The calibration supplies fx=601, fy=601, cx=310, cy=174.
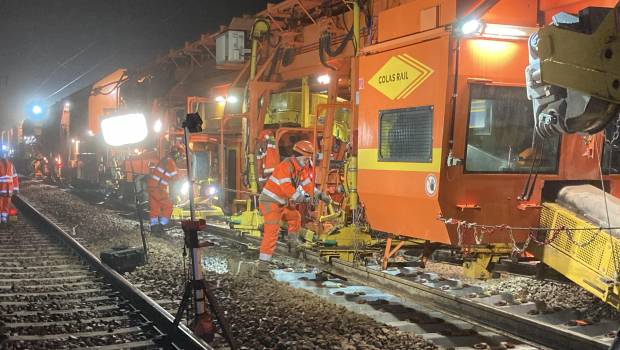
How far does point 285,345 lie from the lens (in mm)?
5113

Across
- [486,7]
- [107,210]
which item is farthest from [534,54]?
[107,210]

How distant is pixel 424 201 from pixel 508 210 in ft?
2.93

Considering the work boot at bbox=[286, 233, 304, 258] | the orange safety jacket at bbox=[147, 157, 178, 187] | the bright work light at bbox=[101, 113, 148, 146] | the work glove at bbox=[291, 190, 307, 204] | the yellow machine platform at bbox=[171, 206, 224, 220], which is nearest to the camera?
the work glove at bbox=[291, 190, 307, 204]

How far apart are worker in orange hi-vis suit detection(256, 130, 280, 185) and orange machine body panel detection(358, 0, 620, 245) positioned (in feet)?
11.7

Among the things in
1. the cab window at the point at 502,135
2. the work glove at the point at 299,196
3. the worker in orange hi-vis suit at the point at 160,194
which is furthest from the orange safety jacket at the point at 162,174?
the cab window at the point at 502,135

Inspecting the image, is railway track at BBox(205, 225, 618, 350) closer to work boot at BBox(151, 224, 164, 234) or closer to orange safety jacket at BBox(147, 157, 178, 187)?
work boot at BBox(151, 224, 164, 234)

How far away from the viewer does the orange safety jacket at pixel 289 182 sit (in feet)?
26.9

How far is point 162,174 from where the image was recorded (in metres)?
12.4

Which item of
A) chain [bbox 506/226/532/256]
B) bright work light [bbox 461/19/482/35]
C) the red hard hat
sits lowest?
chain [bbox 506/226/532/256]

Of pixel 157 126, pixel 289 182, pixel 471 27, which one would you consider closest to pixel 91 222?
pixel 157 126

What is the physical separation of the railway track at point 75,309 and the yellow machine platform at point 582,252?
11.3ft

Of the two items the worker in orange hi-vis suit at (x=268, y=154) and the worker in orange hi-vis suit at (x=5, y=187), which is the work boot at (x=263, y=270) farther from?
the worker in orange hi-vis suit at (x=5, y=187)

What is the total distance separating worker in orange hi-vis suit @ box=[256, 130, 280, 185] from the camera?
1005cm

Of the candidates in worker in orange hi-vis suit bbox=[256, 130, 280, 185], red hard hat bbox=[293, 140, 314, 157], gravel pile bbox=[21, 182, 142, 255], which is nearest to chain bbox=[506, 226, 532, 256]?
red hard hat bbox=[293, 140, 314, 157]
